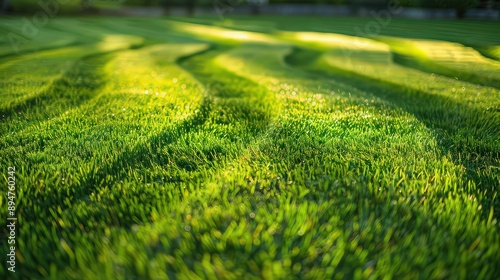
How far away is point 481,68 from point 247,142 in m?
2.49

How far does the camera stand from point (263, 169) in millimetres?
2732

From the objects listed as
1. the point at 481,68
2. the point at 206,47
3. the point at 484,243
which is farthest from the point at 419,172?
the point at 206,47

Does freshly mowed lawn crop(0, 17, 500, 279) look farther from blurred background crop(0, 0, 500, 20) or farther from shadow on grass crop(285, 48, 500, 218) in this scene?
blurred background crop(0, 0, 500, 20)

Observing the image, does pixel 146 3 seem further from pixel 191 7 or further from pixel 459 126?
pixel 459 126

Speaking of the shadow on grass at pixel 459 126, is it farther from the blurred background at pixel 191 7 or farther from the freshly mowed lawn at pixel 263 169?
the blurred background at pixel 191 7

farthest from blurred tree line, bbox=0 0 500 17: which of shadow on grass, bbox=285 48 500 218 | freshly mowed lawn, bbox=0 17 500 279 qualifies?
freshly mowed lawn, bbox=0 17 500 279

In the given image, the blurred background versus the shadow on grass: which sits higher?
the blurred background

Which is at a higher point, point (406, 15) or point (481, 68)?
point (406, 15)

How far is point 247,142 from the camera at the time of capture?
3324 mm

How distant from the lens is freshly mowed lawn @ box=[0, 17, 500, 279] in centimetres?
183

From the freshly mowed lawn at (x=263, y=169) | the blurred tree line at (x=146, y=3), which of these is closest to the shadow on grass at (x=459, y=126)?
the freshly mowed lawn at (x=263, y=169)

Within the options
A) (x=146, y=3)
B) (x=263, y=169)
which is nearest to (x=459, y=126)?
(x=263, y=169)

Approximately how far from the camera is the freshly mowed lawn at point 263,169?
1.83 meters

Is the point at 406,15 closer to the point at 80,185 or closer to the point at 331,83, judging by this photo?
the point at 331,83
